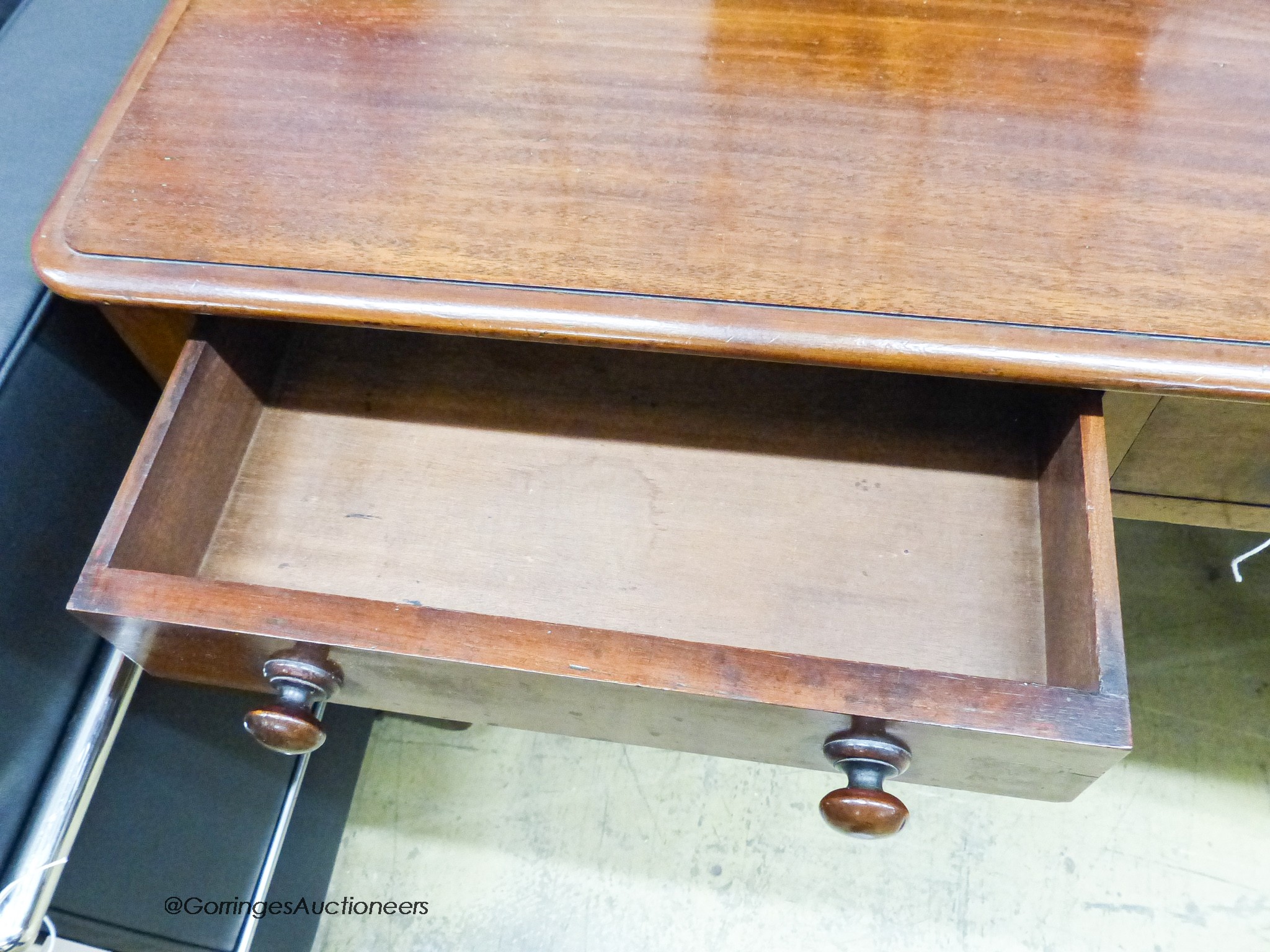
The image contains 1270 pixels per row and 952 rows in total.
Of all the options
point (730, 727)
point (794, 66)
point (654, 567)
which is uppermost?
point (794, 66)

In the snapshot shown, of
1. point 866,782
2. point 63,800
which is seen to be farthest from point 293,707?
point 866,782

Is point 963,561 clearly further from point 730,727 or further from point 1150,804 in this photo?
point 1150,804

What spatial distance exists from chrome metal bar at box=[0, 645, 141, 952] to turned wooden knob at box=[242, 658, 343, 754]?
5.0 inches

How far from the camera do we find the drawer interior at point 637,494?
0.54 metres

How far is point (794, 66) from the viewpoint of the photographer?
569 millimetres

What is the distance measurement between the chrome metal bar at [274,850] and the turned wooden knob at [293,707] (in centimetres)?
27

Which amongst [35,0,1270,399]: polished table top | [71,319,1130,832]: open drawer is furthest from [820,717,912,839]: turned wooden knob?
[35,0,1270,399]: polished table top

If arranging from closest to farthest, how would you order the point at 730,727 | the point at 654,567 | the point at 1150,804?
the point at 730,727 → the point at 654,567 → the point at 1150,804

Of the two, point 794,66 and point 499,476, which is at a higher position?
point 794,66

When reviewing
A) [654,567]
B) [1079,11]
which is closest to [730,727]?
[654,567]

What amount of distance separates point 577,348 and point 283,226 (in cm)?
21

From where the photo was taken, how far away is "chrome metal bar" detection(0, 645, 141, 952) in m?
0.50

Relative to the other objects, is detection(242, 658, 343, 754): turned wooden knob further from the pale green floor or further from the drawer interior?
the pale green floor

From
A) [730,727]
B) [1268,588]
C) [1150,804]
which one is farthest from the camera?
[1268,588]
